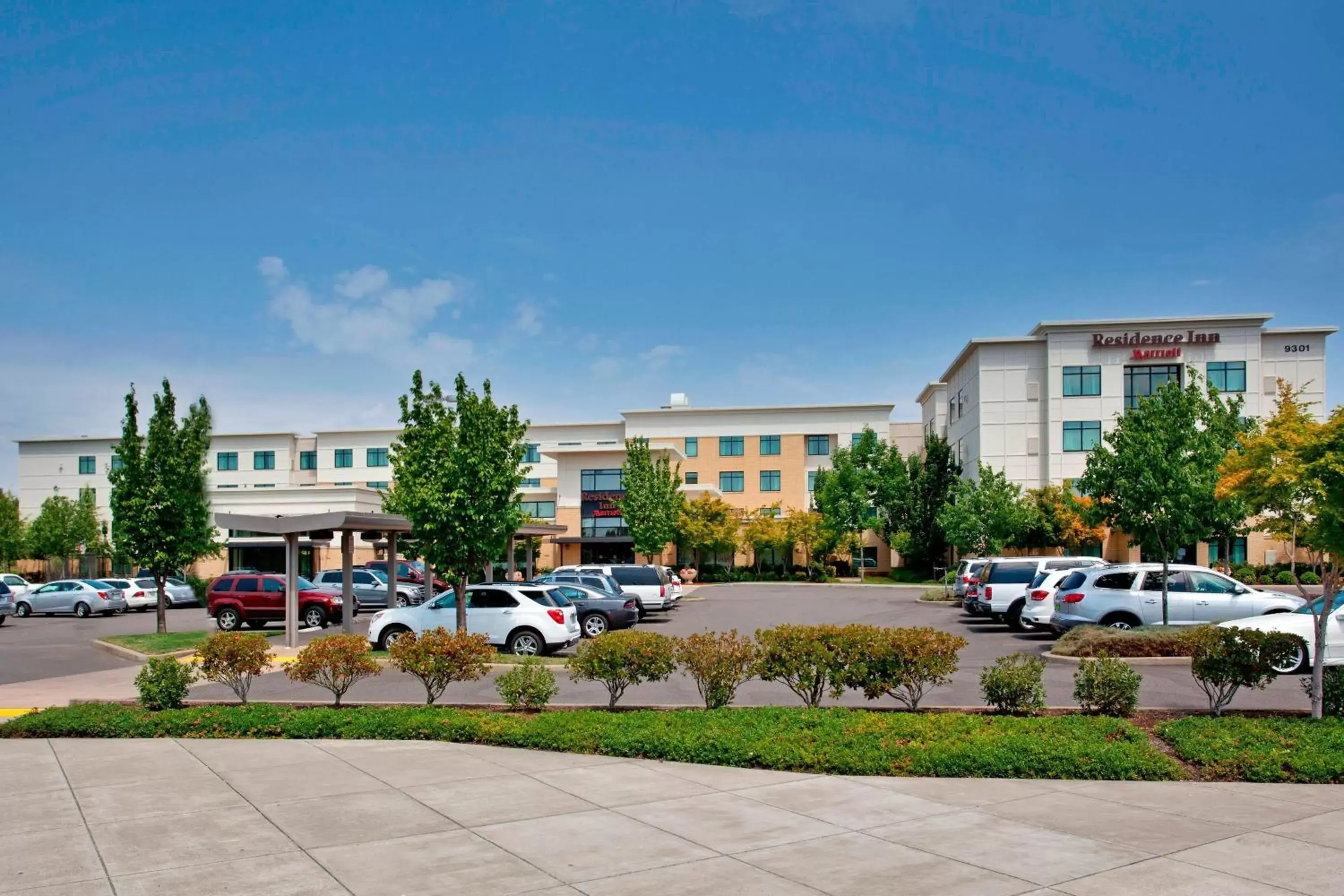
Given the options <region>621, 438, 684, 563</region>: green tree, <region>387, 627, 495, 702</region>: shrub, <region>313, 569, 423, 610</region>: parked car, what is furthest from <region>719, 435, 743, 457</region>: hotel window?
<region>387, 627, 495, 702</region>: shrub

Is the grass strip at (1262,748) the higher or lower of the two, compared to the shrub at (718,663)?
lower

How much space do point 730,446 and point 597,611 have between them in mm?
45302

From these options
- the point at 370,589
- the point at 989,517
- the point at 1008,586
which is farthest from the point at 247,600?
the point at 989,517

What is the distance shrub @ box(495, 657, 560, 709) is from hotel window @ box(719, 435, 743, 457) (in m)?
58.5

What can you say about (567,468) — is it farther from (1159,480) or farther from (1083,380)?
(1159,480)

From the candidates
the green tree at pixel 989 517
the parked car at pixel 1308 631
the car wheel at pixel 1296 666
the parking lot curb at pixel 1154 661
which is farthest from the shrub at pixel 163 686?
the green tree at pixel 989 517

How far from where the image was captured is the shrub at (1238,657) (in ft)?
40.3

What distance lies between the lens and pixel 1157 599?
71.8ft

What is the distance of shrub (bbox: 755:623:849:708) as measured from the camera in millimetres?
12562

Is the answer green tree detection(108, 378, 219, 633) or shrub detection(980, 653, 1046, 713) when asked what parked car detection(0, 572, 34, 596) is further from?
shrub detection(980, 653, 1046, 713)

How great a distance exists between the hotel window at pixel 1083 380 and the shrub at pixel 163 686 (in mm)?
49779

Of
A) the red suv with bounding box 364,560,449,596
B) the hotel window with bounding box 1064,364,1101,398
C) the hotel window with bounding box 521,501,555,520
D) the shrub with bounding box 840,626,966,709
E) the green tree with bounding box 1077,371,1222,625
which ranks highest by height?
the hotel window with bounding box 1064,364,1101,398

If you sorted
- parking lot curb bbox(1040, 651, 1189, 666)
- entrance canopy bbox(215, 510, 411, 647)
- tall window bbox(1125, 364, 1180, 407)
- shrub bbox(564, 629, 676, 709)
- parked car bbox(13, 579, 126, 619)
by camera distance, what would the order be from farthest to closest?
tall window bbox(1125, 364, 1180, 407)
parked car bbox(13, 579, 126, 619)
entrance canopy bbox(215, 510, 411, 647)
parking lot curb bbox(1040, 651, 1189, 666)
shrub bbox(564, 629, 676, 709)

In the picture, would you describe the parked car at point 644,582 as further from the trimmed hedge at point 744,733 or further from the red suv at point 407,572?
the trimmed hedge at point 744,733
